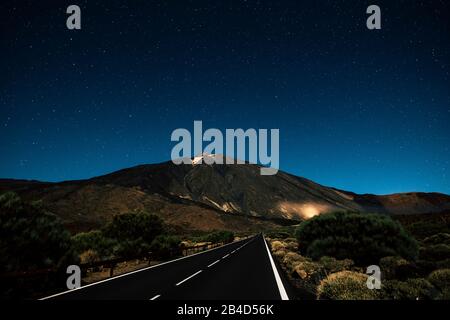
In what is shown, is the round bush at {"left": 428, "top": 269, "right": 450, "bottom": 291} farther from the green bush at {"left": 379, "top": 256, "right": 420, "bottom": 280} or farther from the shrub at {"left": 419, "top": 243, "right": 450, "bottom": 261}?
the shrub at {"left": 419, "top": 243, "right": 450, "bottom": 261}

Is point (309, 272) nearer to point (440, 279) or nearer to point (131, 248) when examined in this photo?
point (440, 279)

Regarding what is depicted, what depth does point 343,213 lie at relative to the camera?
27.5m

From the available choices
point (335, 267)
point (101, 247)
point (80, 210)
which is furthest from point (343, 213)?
point (80, 210)

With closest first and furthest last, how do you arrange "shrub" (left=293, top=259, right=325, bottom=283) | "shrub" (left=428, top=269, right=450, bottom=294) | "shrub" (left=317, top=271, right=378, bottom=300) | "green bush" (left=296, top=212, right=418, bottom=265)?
"shrub" (left=317, top=271, right=378, bottom=300) < "shrub" (left=428, top=269, right=450, bottom=294) < "shrub" (left=293, top=259, right=325, bottom=283) < "green bush" (left=296, top=212, right=418, bottom=265)

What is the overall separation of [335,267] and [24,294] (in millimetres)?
12727

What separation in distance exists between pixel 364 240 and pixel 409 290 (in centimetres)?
1161

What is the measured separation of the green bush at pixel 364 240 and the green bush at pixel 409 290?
9666mm

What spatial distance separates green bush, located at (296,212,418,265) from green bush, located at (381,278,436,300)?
967 cm

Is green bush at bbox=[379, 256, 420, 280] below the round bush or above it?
below

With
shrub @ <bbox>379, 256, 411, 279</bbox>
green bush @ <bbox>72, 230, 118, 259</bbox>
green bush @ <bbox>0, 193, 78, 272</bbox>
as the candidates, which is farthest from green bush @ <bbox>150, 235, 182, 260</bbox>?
shrub @ <bbox>379, 256, 411, 279</bbox>

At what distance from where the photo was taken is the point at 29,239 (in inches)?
491

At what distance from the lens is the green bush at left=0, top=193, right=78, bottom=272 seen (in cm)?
1188

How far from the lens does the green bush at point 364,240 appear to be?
69.6 ft
